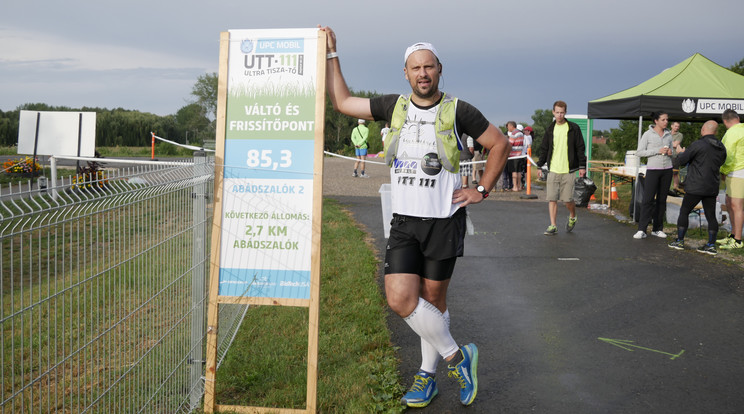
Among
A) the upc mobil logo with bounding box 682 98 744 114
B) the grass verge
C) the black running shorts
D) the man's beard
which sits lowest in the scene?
the grass verge

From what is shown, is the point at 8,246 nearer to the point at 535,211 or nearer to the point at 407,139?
the point at 407,139

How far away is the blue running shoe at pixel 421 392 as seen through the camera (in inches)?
161

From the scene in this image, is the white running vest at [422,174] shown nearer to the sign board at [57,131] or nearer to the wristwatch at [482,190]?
the wristwatch at [482,190]

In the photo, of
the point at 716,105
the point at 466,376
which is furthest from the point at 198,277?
the point at 716,105

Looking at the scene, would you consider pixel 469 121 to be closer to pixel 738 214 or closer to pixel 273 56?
pixel 273 56

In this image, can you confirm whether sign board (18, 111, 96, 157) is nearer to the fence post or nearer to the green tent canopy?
the green tent canopy

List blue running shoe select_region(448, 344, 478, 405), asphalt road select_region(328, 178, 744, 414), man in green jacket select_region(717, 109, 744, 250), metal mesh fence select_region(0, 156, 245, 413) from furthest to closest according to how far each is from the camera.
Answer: man in green jacket select_region(717, 109, 744, 250) < asphalt road select_region(328, 178, 744, 414) < blue running shoe select_region(448, 344, 478, 405) < metal mesh fence select_region(0, 156, 245, 413)

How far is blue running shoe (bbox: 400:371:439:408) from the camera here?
4094 millimetres

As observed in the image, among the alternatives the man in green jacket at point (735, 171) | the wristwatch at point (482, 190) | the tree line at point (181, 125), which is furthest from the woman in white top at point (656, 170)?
the tree line at point (181, 125)

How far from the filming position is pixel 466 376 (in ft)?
13.4

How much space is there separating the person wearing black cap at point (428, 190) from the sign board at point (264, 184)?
0.41m

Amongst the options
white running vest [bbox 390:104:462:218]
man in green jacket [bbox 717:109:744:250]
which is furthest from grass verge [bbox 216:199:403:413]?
man in green jacket [bbox 717:109:744:250]

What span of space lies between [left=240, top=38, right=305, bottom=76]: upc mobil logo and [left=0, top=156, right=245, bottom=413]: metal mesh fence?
2.15ft

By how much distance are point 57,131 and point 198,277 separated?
1386cm
